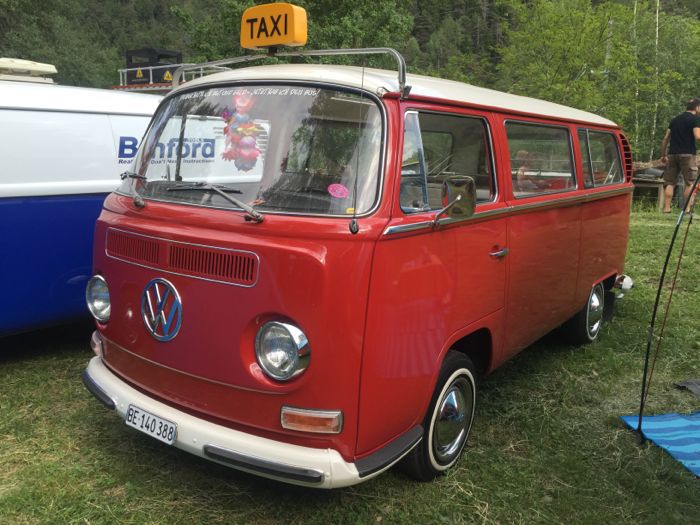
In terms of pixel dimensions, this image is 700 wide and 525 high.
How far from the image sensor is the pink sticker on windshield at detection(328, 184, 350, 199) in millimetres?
2596

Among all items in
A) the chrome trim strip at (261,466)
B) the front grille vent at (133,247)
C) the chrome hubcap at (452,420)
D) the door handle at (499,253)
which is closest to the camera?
the chrome trim strip at (261,466)

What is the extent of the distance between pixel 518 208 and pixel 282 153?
158cm

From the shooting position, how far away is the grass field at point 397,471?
2859 millimetres

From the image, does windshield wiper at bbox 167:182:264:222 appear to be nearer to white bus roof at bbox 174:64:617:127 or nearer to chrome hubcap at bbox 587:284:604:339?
white bus roof at bbox 174:64:617:127

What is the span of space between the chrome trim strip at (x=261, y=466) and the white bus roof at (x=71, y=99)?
9.94 ft

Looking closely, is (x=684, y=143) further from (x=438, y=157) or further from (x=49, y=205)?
(x=49, y=205)

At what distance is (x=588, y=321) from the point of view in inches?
203

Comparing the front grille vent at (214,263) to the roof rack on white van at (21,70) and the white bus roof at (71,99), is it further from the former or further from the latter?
the roof rack on white van at (21,70)

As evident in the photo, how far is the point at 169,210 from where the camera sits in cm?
291

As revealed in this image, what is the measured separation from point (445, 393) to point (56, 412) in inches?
97.5

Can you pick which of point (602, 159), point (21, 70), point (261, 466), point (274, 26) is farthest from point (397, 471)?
point (21, 70)

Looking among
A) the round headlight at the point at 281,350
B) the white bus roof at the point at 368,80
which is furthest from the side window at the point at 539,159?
the round headlight at the point at 281,350

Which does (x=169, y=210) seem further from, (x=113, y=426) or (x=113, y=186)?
(x=113, y=186)

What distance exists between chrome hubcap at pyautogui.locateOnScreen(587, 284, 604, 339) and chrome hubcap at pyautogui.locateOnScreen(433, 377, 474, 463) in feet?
7.34
